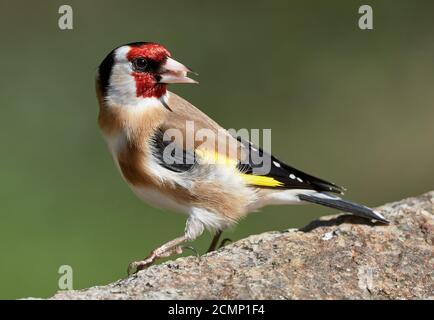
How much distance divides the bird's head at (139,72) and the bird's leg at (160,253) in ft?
2.53

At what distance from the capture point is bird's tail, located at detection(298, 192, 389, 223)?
438 centimetres

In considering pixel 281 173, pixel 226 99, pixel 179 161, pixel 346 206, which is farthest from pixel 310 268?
pixel 226 99

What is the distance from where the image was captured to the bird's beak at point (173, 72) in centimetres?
445

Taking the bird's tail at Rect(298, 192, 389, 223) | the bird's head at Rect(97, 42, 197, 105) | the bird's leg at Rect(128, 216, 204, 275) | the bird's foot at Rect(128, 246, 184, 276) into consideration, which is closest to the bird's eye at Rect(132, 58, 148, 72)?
the bird's head at Rect(97, 42, 197, 105)

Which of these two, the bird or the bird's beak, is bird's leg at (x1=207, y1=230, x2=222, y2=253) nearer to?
the bird

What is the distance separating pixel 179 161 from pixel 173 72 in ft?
1.51

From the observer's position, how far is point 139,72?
15.0 ft

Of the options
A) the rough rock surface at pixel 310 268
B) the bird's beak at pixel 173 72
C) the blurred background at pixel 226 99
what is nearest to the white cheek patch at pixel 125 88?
the bird's beak at pixel 173 72

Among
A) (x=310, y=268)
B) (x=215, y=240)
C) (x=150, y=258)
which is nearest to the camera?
(x=310, y=268)

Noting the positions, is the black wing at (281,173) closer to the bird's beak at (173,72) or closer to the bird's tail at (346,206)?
the bird's tail at (346,206)

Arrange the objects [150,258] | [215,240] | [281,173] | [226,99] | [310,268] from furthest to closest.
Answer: [226,99] → [215,240] → [281,173] → [150,258] → [310,268]

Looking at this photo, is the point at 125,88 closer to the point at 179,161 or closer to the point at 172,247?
the point at 179,161

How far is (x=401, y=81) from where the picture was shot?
1025 cm
